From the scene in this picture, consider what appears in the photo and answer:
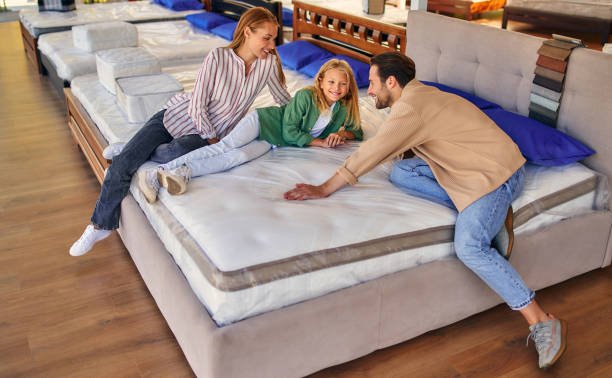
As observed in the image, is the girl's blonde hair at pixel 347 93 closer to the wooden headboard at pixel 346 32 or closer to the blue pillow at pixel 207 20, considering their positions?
the wooden headboard at pixel 346 32

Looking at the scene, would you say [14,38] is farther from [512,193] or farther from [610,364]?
[610,364]

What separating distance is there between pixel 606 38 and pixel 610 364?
5.35 m

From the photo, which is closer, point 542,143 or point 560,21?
point 542,143

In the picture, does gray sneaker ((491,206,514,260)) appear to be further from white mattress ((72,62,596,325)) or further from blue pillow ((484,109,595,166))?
blue pillow ((484,109,595,166))

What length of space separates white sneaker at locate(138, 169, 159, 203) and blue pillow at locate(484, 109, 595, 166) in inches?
51.5

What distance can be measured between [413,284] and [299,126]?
956mm

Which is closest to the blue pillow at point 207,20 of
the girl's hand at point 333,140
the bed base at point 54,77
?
the bed base at point 54,77

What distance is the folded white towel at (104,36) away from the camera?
4.34 m

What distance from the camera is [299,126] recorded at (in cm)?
266

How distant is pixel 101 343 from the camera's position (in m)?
2.06

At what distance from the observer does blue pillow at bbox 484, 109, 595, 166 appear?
7.65 feet

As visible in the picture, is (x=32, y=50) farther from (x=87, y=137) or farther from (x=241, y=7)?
(x=87, y=137)

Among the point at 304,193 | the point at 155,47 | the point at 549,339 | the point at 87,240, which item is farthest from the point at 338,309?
the point at 155,47

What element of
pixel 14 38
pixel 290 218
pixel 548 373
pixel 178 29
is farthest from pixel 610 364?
pixel 14 38
